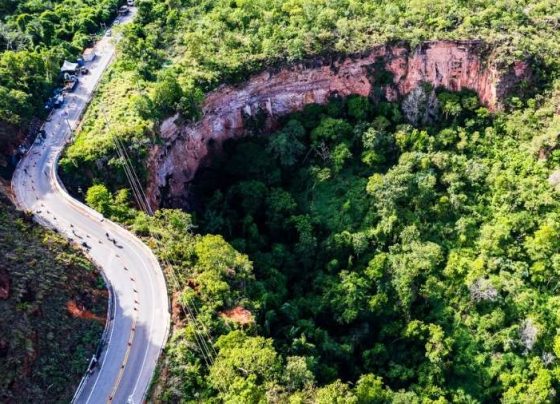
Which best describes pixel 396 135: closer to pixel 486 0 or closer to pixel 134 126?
pixel 486 0

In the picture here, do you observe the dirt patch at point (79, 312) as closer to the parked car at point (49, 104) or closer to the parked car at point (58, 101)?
the parked car at point (49, 104)

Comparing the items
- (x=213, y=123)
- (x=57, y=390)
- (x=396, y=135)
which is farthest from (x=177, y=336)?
(x=396, y=135)

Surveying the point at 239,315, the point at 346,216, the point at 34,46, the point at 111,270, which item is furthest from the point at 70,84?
the point at 239,315

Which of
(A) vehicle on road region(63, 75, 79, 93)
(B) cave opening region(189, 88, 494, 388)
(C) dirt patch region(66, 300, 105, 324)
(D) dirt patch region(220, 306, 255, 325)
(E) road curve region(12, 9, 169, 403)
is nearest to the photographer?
(E) road curve region(12, 9, 169, 403)

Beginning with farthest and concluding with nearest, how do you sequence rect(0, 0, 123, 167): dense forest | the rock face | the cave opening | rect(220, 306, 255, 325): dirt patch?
the rock face, rect(0, 0, 123, 167): dense forest, the cave opening, rect(220, 306, 255, 325): dirt patch

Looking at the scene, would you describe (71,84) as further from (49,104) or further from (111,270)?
(111,270)

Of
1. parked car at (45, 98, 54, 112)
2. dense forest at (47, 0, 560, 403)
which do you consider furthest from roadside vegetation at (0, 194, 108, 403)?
parked car at (45, 98, 54, 112)

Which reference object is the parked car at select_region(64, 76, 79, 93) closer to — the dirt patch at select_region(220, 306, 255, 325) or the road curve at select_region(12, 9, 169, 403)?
the road curve at select_region(12, 9, 169, 403)
